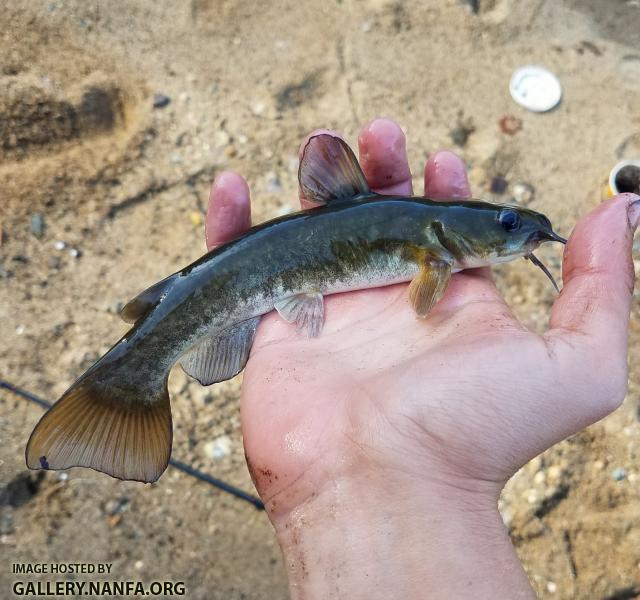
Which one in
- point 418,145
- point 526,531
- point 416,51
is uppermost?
point 416,51

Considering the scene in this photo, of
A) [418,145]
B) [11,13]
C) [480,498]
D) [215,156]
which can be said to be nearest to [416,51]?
[418,145]

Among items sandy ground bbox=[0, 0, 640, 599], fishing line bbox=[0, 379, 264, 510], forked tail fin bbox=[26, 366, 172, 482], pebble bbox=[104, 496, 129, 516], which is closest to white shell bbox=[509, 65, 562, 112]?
sandy ground bbox=[0, 0, 640, 599]

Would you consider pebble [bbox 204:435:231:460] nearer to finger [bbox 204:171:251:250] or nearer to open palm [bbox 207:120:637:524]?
open palm [bbox 207:120:637:524]

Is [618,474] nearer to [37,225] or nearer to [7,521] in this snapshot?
[7,521]

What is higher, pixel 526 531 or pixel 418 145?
pixel 418 145

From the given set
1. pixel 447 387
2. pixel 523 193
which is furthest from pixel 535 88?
pixel 447 387

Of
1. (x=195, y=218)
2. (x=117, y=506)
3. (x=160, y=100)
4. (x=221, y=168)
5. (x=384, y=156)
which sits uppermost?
(x=160, y=100)

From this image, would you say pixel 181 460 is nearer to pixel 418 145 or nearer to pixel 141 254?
pixel 141 254
